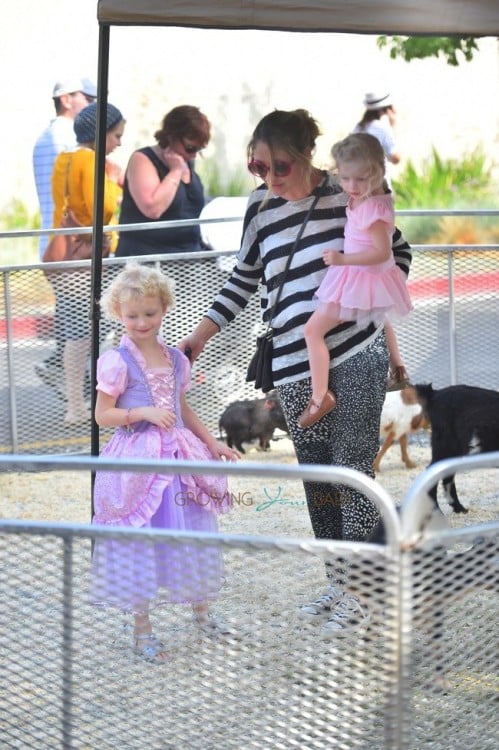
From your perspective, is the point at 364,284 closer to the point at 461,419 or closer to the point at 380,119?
the point at 461,419

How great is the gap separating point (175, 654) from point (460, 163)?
1674 centimetres

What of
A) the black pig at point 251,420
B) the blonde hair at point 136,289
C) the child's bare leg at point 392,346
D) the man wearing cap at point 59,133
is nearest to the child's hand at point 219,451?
the blonde hair at point 136,289

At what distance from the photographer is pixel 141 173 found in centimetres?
780

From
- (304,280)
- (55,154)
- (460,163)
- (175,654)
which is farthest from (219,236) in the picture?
(460,163)

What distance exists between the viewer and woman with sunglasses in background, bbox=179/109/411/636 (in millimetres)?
4629

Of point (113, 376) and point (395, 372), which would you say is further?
point (395, 372)

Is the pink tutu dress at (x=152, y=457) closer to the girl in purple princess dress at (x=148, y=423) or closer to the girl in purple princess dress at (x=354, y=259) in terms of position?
the girl in purple princess dress at (x=148, y=423)

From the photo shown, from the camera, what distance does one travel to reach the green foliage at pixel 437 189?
56.5ft

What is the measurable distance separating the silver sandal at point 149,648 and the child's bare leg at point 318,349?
1.05 metres

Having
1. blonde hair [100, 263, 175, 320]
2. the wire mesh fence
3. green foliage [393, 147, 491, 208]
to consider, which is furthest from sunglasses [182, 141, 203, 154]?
green foliage [393, 147, 491, 208]

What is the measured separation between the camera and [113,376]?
4.70m

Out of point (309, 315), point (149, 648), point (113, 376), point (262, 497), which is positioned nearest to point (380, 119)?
point (262, 497)

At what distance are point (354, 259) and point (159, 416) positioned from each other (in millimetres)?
894

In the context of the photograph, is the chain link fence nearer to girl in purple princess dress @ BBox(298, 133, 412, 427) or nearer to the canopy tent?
girl in purple princess dress @ BBox(298, 133, 412, 427)
